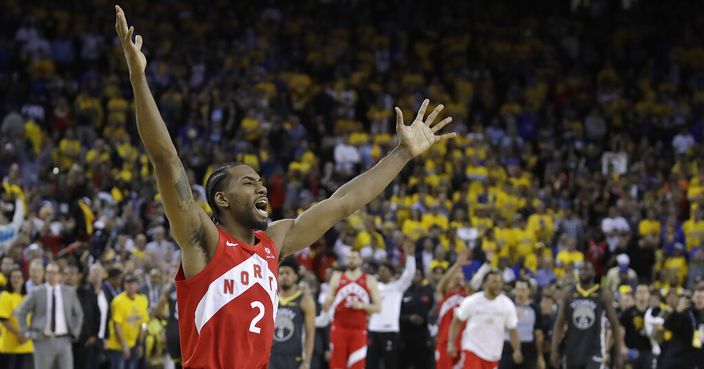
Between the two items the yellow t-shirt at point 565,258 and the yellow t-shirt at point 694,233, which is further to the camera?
the yellow t-shirt at point 694,233

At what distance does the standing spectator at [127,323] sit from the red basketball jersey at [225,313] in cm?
1047

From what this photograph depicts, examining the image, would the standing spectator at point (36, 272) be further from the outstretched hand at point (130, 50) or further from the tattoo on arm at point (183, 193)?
the outstretched hand at point (130, 50)

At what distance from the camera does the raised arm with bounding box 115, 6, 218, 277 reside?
15.3ft

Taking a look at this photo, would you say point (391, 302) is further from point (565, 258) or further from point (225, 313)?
point (225, 313)

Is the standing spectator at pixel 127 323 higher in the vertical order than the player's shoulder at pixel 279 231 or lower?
higher

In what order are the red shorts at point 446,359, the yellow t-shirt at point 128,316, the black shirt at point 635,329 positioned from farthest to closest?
the black shirt at point 635,329 < the yellow t-shirt at point 128,316 < the red shorts at point 446,359

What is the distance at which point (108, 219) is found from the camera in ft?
61.0

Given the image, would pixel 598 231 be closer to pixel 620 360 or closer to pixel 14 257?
pixel 620 360

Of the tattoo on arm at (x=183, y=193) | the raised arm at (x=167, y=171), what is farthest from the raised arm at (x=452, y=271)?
the tattoo on arm at (x=183, y=193)

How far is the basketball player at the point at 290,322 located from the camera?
13461mm

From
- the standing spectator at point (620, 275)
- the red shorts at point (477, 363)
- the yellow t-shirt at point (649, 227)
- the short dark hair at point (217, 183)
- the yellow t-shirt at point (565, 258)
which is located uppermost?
the yellow t-shirt at point (649, 227)

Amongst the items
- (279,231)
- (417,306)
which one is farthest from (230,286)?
(417,306)

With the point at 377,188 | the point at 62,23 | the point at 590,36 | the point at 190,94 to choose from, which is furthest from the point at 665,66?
the point at 377,188

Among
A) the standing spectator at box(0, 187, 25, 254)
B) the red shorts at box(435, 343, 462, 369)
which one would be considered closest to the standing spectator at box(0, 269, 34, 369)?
the standing spectator at box(0, 187, 25, 254)
